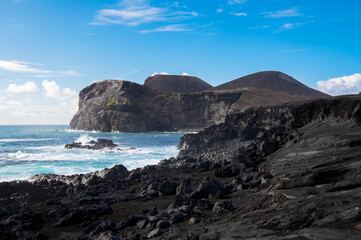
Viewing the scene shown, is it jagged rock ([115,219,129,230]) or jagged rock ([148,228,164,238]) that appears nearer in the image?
jagged rock ([148,228,164,238])

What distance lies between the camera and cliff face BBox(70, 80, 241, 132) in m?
114

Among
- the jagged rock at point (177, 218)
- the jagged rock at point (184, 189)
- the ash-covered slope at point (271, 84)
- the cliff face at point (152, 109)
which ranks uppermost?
the ash-covered slope at point (271, 84)

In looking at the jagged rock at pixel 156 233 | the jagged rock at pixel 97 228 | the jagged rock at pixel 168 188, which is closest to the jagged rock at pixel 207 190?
the jagged rock at pixel 168 188

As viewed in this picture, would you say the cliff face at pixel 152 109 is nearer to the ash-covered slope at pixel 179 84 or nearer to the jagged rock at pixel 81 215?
the ash-covered slope at pixel 179 84

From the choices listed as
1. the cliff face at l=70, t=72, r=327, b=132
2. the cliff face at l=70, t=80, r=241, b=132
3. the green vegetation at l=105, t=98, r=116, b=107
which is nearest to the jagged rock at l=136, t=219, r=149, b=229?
the cliff face at l=70, t=72, r=327, b=132

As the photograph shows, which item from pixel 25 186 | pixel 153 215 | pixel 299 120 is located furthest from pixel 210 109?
pixel 153 215

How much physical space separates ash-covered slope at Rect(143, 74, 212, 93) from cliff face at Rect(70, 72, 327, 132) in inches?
1443

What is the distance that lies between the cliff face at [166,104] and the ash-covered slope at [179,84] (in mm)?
36646

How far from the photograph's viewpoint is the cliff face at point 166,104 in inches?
4459

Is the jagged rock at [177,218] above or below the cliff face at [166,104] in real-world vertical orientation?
below

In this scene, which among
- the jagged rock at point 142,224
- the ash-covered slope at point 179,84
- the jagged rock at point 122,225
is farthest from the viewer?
the ash-covered slope at point 179,84

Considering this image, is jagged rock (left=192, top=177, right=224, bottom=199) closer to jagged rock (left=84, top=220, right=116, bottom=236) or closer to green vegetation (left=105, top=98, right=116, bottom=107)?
jagged rock (left=84, top=220, right=116, bottom=236)

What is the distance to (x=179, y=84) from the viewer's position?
570 ft

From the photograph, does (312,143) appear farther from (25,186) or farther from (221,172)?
(25,186)
